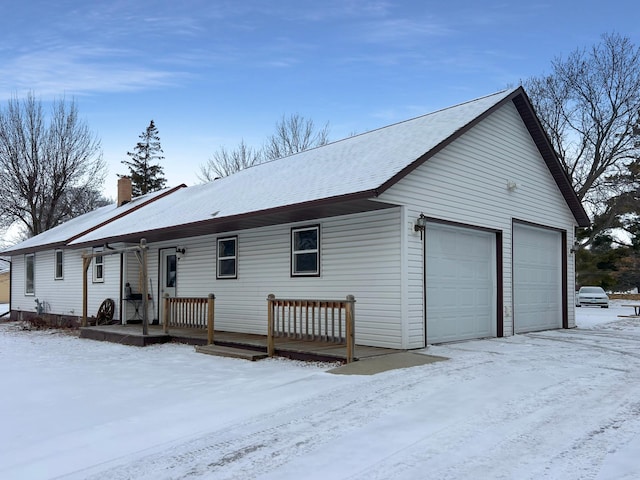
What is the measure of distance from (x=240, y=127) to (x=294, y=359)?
29.1 metres

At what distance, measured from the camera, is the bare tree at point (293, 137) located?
36750mm

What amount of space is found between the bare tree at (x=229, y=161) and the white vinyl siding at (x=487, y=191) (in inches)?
1045

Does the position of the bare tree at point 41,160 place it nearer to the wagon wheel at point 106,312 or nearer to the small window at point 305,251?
the wagon wheel at point 106,312

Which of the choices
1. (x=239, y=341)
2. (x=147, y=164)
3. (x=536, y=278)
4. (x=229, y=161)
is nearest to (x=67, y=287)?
(x=239, y=341)

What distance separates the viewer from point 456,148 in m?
11.1

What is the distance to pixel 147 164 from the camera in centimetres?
4528

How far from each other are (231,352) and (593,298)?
23228 mm

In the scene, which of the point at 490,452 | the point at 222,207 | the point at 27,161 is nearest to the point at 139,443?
the point at 490,452

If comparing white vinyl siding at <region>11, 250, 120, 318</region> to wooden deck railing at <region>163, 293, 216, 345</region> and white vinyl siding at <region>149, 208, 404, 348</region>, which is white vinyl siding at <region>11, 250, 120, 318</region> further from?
white vinyl siding at <region>149, 208, 404, 348</region>

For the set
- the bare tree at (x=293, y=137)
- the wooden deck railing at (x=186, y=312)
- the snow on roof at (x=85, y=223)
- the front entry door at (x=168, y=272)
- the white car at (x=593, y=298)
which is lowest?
the white car at (x=593, y=298)

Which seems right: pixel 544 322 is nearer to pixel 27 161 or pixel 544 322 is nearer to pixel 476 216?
pixel 476 216

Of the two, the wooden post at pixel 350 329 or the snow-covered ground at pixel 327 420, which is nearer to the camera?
the snow-covered ground at pixel 327 420

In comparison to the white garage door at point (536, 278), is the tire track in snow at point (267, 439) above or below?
below

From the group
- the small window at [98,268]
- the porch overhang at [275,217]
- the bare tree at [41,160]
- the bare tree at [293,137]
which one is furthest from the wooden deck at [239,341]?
the bare tree at [293,137]
